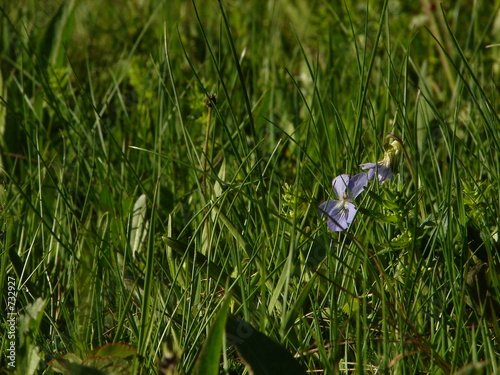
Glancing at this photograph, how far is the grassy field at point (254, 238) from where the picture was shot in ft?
3.27

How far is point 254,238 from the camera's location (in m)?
1.33

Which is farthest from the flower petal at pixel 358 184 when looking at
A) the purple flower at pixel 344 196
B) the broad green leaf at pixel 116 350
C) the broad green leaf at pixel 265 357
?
the broad green leaf at pixel 116 350

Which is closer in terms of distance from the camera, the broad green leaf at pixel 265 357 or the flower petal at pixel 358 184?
the broad green leaf at pixel 265 357

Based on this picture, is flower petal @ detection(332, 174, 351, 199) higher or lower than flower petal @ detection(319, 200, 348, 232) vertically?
higher

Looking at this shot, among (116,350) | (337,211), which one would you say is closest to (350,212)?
(337,211)

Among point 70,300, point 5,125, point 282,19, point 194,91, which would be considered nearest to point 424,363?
point 70,300

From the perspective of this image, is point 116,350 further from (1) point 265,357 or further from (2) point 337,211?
(2) point 337,211

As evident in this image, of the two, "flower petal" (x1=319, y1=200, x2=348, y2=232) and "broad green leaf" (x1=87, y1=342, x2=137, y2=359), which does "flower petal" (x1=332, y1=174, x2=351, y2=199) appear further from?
"broad green leaf" (x1=87, y1=342, x2=137, y2=359)

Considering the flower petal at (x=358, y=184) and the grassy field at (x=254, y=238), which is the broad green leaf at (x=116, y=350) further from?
the flower petal at (x=358, y=184)

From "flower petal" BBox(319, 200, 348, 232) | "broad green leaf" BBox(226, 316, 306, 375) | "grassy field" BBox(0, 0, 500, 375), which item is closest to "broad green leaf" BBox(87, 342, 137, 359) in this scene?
"grassy field" BBox(0, 0, 500, 375)

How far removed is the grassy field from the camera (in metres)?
1.00

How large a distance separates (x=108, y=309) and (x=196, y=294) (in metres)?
0.19

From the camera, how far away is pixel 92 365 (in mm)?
985

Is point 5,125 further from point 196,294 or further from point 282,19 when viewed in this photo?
point 282,19
